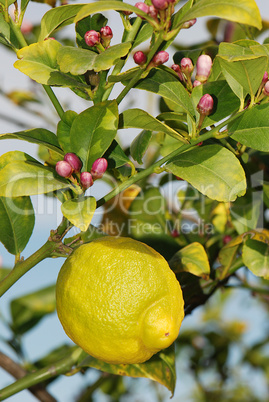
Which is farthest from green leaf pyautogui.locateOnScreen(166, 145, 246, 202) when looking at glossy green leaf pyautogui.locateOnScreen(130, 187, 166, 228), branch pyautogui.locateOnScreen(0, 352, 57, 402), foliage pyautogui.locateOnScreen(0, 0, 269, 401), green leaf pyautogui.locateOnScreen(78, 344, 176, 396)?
branch pyautogui.locateOnScreen(0, 352, 57, 402)

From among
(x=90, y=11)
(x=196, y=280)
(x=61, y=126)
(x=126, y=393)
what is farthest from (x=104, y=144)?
(x=126, y=393)

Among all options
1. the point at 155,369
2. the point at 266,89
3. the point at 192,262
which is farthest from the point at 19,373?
the point at 266,89

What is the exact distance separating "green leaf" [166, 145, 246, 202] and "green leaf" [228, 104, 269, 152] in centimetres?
3

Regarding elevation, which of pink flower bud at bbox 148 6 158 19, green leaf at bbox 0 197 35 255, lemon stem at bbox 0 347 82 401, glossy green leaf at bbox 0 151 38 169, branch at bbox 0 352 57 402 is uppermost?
pink flower bud at bbox 148 6 158 19

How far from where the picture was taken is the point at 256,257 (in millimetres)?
1025

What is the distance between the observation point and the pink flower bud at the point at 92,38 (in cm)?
79

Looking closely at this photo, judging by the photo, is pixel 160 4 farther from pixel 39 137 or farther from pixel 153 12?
pixel 39 137

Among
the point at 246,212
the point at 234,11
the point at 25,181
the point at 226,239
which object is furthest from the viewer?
the point at 226,239

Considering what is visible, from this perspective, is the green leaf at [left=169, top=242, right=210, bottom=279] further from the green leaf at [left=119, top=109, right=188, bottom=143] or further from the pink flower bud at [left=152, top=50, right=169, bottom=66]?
the pink flower bud at [left=152, top=50, right=169, bottom=66]

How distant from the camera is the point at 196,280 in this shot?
1.16 metres

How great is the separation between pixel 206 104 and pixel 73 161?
0.73ft

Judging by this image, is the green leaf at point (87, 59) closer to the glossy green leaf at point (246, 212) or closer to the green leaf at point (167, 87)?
the green leaf at point (167, 87)

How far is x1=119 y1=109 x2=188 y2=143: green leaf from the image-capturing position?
76 cm

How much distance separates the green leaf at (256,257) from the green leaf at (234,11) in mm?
518
